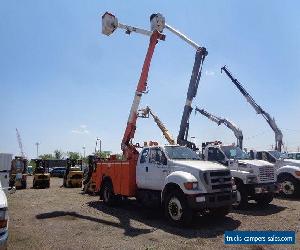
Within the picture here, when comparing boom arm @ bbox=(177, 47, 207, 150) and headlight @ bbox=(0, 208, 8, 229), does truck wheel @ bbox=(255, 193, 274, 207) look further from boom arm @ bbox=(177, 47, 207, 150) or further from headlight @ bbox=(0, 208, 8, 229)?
headlight @ bbox=(0, 208, 8, 229)

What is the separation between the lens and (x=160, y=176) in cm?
1162

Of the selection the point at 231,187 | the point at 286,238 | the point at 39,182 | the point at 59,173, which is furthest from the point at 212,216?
the point at 59,173

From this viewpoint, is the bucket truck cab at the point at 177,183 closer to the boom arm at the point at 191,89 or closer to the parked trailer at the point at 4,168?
the parked trailer at the point at 4,168

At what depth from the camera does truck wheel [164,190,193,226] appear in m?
10.1

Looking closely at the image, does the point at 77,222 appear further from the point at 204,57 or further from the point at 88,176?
the point at 204,57

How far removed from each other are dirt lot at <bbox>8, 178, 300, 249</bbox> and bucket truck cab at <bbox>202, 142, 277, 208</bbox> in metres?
0.50

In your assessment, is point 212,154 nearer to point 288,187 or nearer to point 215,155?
point 215,155

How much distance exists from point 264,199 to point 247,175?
60.1 inches

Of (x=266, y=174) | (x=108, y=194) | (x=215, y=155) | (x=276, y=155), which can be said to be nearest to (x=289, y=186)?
(x=276, y=155)

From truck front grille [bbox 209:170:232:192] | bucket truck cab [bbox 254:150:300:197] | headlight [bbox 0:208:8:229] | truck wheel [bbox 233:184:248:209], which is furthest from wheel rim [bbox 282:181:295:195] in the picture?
headlight [bbox 0:208:8:229]

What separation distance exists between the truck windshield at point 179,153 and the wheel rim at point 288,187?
244 inches

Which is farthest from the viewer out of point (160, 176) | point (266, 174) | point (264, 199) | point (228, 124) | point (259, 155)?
point (228, 124)

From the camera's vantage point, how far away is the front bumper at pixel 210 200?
1002 cm

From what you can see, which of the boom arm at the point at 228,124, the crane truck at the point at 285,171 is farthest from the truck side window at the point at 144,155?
the boom arm at the point at 228,124
